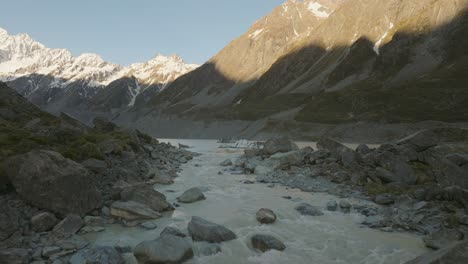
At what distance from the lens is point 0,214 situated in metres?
13.0

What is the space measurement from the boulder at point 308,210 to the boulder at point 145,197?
6893 millimetres

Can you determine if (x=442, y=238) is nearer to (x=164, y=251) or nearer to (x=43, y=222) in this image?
(x=164, y=251)

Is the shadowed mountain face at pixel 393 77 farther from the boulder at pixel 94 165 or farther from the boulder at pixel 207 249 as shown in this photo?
the boulder at pixel 207 249

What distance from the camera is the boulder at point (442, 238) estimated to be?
12.4m

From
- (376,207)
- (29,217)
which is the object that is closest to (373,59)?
(376,207)

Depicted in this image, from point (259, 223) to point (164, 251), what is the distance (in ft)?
18.7

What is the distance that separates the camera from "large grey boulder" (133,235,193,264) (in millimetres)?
A: 11078

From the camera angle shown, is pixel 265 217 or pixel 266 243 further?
pixel 265 217

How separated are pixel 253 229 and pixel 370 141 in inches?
3296

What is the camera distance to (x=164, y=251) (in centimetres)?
1133

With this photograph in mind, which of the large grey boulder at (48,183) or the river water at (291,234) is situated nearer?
the river water at (291,234)

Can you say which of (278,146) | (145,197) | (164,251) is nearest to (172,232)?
(164,251)

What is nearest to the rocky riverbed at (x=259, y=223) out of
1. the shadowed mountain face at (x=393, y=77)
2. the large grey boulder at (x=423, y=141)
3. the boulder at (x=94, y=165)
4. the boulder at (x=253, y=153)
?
the boulder at (x=94, y=165)

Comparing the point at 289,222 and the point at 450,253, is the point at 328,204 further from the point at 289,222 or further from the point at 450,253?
the point at 450,253
